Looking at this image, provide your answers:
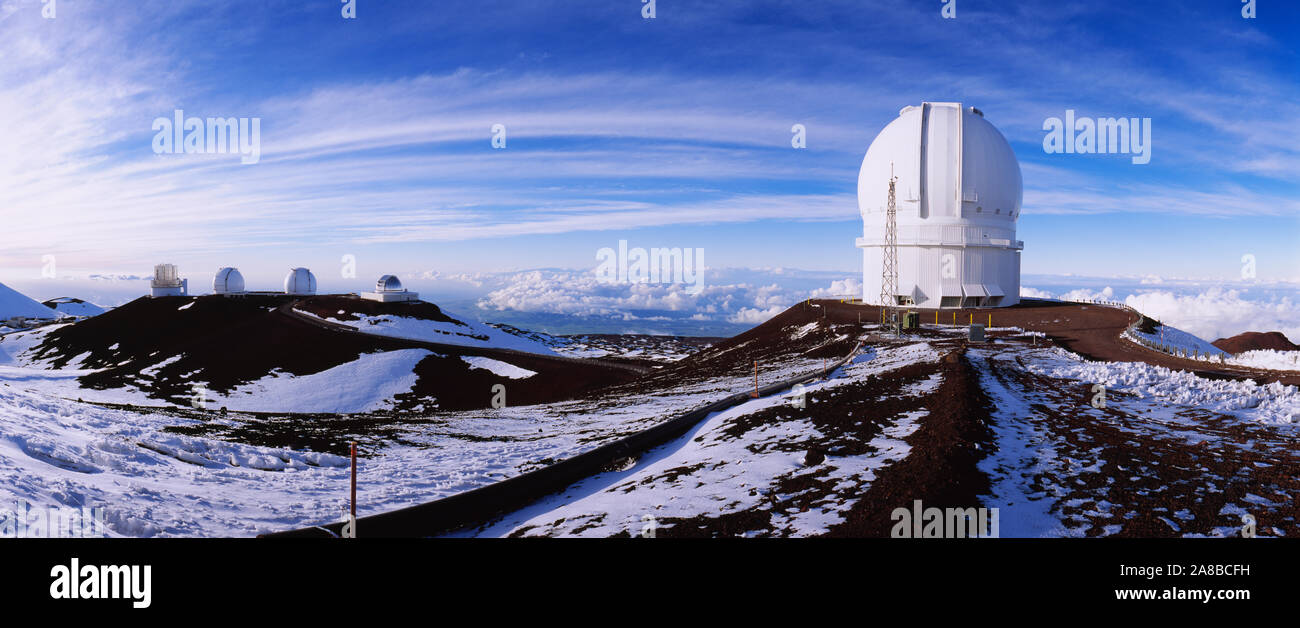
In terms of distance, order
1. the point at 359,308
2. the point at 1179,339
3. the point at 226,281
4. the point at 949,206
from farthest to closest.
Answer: the point at 226,281 < the point at 359,308 < the point at 949,206 < the point at 1179,339

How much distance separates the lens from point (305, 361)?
1789 inches

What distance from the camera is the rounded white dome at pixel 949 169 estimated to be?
43.1 m

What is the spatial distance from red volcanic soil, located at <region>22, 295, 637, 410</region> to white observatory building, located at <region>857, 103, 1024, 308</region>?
21846 mm

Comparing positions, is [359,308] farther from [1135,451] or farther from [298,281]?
[1135,451]

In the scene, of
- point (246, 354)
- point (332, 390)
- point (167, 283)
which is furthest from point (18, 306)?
point (332, 390)

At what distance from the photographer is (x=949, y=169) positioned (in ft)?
141

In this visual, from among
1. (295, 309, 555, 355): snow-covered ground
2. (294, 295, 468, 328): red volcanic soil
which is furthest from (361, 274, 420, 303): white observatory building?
(295, 309, 555, 355): snow-covered ground

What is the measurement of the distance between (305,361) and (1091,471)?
4787cm

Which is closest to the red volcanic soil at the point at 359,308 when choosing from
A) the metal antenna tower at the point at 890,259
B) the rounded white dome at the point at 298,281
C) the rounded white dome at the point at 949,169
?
the rounded white dome at the point at 298,281

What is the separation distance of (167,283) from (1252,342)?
11057cm

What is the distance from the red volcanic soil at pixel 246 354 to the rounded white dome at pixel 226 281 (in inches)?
250

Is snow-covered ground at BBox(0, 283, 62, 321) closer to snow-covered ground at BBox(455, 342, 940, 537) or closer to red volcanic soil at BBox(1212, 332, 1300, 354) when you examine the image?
snow-covered ground at BBox(455, 342, 940, 537)
